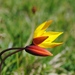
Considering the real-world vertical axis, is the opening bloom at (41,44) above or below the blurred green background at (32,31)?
above

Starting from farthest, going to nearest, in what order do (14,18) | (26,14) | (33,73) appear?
(26,14) → (14,18) → (33,73)

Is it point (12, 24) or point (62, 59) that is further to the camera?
point (12, 24)

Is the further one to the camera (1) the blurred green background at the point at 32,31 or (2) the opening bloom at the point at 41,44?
(1) the blurred green background at the point at 32,31

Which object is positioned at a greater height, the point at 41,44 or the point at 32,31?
the point at 41,44

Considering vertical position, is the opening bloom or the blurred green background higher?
the opening bloom


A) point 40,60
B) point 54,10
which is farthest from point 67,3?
point 40,60

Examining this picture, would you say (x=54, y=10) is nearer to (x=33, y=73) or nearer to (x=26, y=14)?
(x=26, y=14)

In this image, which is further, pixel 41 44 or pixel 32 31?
pixel 32 31

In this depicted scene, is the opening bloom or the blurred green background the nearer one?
the opening bloom
